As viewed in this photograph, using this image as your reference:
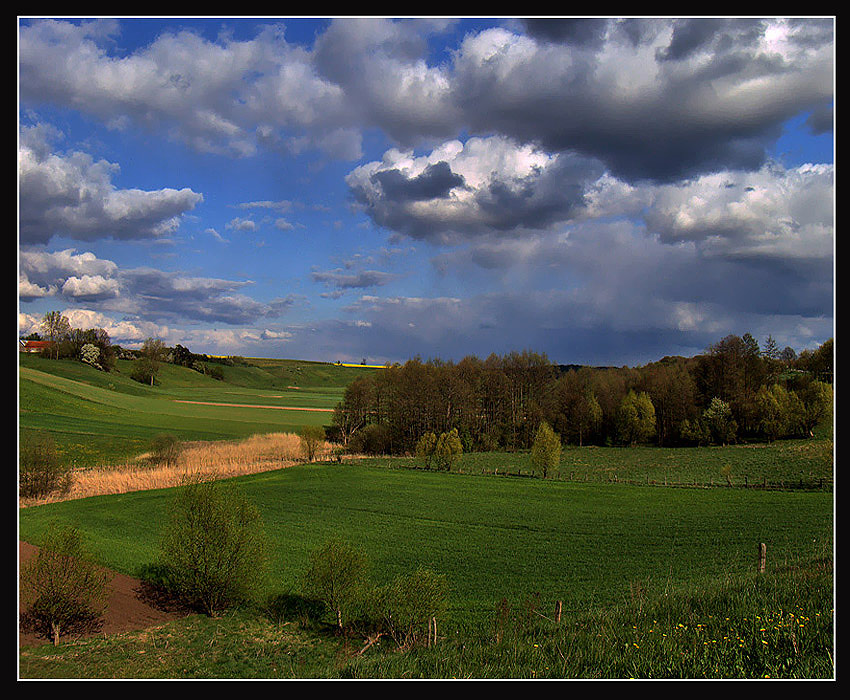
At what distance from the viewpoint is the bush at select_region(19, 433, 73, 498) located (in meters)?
35.2

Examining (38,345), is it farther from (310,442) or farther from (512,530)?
(512,530)

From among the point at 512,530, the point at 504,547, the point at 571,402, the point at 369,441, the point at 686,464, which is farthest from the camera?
the point at 571,402

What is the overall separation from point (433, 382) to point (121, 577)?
5385cm

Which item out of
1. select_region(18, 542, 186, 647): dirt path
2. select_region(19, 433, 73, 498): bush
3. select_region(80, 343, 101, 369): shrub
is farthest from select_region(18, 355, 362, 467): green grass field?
select_region(18, 542, 186, 647): dirt path

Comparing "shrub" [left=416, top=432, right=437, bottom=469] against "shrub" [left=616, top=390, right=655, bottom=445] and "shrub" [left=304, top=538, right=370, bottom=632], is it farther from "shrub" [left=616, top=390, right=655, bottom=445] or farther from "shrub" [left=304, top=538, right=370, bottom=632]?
"shrub" [left=304, top=538, right=370, bottom=632]

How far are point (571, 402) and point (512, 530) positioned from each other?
4884 cm

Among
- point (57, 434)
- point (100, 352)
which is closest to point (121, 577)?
point (57, 434)

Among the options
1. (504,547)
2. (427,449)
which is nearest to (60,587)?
(504,547)

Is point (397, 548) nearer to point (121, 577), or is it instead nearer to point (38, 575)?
point (121, 577)

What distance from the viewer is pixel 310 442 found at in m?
59.7

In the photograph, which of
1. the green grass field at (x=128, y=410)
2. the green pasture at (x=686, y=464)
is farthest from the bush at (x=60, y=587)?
the green pasture at (x=686, y=464)

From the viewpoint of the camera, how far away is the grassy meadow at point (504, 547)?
7793mm

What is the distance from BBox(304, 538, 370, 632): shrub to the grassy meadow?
1.03 m

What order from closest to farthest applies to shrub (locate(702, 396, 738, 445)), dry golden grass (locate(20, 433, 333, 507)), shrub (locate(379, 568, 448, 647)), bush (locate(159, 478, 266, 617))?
shrub (locate(379, 568, 448, 647))
bush (locate(159, 478, 266, 617))
dry golden grass (locate(20, 433, 333, 507))
shrub (locate(702, 396, 738, 445))
